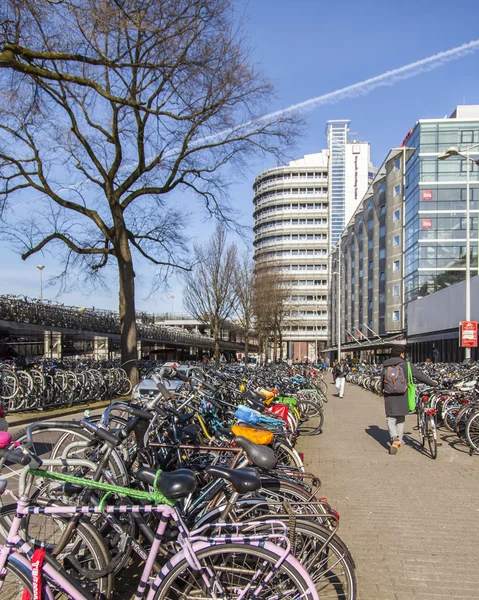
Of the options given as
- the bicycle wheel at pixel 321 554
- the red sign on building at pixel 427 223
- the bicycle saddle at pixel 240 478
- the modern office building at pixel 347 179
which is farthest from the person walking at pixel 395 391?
the modern office building at pixel 347 179

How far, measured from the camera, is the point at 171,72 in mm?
8961

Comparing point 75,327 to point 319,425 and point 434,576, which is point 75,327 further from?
point 434,576

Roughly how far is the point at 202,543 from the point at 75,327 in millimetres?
25099

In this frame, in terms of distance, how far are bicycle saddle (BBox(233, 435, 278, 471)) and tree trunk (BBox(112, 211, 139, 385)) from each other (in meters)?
12.7

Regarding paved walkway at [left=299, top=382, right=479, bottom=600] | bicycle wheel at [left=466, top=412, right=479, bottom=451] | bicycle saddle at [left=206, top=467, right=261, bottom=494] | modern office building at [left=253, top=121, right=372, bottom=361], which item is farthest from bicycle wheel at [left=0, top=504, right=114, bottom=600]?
modern office building at [left=253, top=121, right=372, bottom=361]

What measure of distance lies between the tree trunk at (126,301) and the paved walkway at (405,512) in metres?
7.62

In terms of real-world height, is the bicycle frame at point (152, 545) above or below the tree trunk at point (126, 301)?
below

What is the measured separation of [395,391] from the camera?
7996 millimetres

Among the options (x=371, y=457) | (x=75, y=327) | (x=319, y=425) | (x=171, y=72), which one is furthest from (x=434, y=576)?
(x=75, y=327)

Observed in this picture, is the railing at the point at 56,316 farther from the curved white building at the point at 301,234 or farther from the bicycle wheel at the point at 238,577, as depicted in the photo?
the curved white building at the point at 301,234

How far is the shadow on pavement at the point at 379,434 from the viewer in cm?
909

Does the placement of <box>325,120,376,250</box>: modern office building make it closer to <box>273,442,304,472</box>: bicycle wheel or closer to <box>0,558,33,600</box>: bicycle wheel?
<box>273,442,304,472</box>: bicycle wheel

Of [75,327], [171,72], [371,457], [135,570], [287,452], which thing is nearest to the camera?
[135,570]

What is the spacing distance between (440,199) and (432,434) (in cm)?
3033
